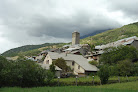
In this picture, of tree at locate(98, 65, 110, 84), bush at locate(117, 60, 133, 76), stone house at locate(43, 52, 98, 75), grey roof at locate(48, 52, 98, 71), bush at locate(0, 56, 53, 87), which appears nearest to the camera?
bush at locate(0, 56, 53, 87)

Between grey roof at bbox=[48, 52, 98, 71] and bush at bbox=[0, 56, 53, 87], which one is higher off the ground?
grey roof at bbox=[48, 52, 98, 71]

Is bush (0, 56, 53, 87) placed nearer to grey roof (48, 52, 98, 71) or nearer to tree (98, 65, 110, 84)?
tree (98, 65, 110, 84)

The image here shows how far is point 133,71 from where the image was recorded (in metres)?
41.8

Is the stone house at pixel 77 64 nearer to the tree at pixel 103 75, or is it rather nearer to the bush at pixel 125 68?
the bush at pixel 125 68

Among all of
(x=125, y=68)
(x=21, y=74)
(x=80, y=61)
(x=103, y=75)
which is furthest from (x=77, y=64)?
(x=21, y=74)

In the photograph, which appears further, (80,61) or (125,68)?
(80,61)

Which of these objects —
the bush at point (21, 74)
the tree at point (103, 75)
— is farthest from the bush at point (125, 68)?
the bush at point (21, 74)

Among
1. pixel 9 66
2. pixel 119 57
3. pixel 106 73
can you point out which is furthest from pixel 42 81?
pixel 119 57

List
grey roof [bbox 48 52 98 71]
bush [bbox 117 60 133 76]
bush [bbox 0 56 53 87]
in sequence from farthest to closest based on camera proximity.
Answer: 1. grey roof [bbox 48 52 98 71]
2. bush [bbox 117 60 133 76]
3. bush [bbox 0 56 53 87]

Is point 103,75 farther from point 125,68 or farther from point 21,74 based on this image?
point 21,74

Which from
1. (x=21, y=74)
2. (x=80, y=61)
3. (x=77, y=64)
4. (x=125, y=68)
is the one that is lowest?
(x=21, y=74)

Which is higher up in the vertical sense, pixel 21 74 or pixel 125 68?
pixel 125 68

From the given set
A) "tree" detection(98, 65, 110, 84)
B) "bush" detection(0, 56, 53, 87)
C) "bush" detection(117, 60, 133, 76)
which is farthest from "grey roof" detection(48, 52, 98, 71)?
"bush" detection(0, 56, 53, 87)

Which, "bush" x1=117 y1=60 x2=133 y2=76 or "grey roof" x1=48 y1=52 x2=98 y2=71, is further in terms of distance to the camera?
"grey roof" x1=48 y1=52 x2=98 y2=71
